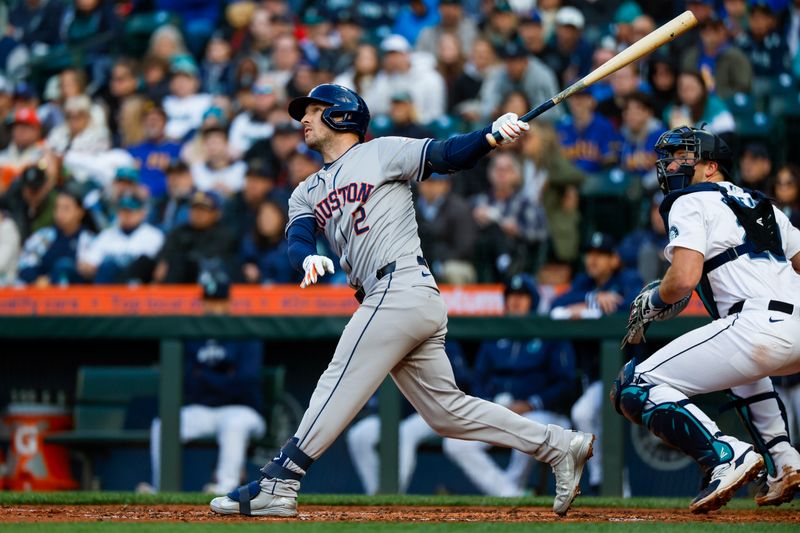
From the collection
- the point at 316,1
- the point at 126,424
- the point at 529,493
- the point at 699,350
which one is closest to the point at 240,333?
the point at 126,424

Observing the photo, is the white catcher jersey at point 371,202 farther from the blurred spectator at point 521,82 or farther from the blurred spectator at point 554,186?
the blurred spectator at point 521,82

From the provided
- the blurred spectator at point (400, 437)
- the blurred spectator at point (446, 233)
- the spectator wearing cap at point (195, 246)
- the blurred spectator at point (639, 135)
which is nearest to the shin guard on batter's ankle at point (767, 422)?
the blurred spectator at point (400, 437)

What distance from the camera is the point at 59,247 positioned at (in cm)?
970

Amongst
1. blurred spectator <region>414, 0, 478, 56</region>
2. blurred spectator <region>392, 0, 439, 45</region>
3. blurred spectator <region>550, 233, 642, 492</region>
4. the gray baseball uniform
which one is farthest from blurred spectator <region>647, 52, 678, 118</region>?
the gray baseball uniform

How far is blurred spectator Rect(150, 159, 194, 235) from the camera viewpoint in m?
9.98

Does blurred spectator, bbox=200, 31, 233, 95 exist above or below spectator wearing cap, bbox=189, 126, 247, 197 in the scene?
above

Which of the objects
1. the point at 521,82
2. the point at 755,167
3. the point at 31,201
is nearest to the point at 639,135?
the point at 755,167

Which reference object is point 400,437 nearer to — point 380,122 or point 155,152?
point 380,122

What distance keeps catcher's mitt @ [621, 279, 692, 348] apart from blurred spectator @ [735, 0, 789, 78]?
16.1 feet

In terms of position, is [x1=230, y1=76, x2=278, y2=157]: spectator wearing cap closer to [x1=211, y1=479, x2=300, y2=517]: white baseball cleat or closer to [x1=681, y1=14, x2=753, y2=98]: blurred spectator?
[x1=681, y1=14, x2=753, y2=98]: blurred spectator

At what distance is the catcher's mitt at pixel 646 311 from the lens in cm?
520

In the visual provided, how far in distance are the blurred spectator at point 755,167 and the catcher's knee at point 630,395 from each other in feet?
11.0

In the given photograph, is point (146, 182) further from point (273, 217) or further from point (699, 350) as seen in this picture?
point (699, 350)

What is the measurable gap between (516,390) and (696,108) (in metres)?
2.76
